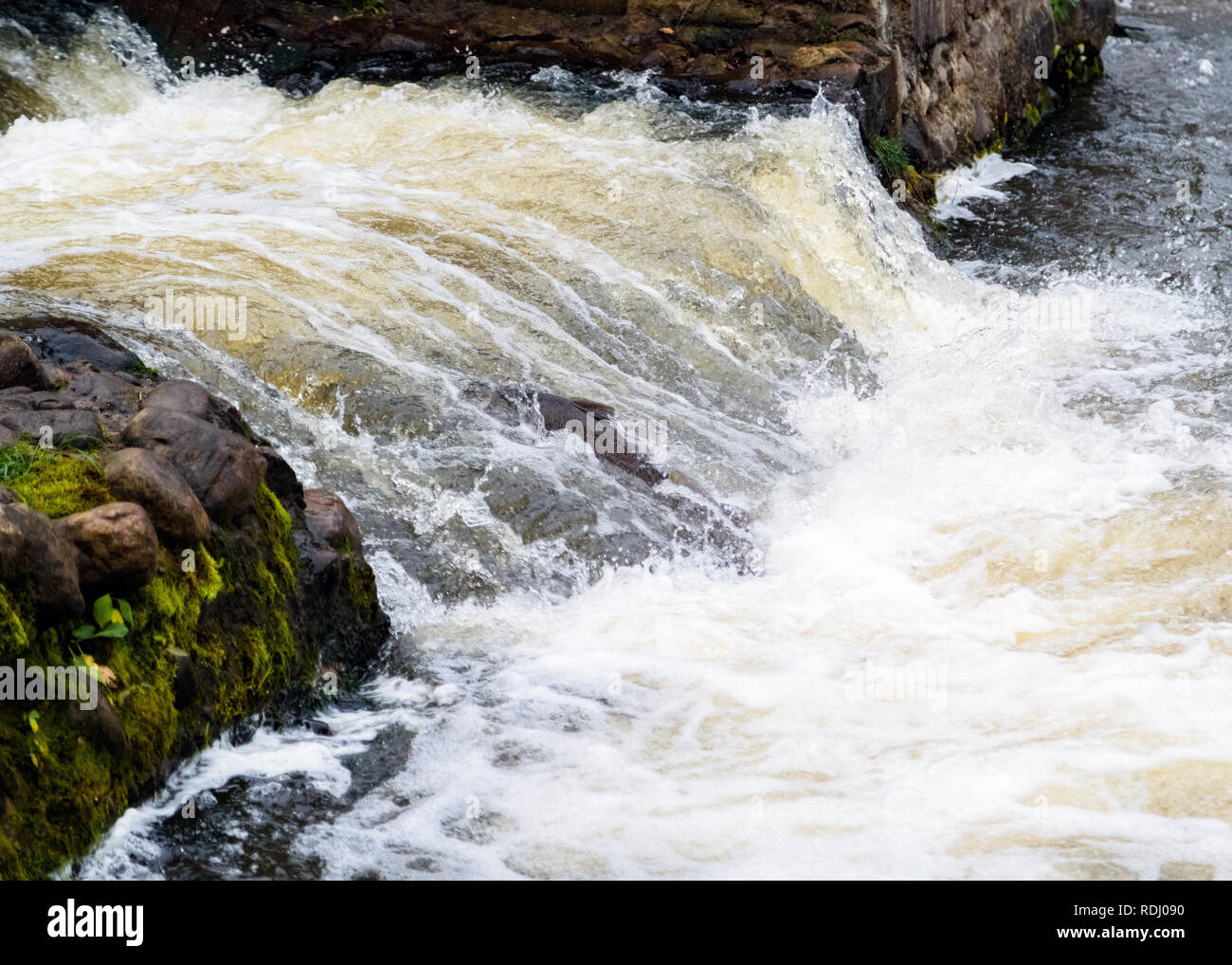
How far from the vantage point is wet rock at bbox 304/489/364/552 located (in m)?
4.73

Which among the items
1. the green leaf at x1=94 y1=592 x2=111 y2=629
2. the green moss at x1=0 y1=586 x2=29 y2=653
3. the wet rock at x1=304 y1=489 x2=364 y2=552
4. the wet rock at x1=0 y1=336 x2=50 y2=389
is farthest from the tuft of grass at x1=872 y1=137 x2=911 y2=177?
the green moss at x1=0 y1=586 x2=29 y2=653

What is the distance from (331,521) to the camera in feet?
15.7

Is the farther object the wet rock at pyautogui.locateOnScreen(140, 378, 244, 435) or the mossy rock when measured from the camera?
the wet rock at pyautogui.locateOnScreen(140, 378, 244, 435)

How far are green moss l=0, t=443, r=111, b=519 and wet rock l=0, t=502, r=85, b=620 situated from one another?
0.80ft

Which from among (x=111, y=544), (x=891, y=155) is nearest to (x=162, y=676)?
(x=111, y=544)

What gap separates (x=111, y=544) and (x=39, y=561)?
251mm

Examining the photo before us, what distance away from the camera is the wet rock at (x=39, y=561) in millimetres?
3398

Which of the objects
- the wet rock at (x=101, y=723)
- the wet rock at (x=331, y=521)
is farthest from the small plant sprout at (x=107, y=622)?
the wet rock at (x=331, y=521)

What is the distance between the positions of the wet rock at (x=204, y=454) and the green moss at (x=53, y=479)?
22 centimetres

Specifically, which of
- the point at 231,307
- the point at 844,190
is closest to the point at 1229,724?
the point at 231,307

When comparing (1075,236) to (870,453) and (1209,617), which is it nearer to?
(870,453)

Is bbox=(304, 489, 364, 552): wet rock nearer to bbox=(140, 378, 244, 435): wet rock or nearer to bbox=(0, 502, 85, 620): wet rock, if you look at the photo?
bbox=(140, 378, 244, 435): wet rock

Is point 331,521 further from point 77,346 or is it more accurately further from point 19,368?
point 77,346

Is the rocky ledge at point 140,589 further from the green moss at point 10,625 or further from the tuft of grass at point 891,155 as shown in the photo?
the tuft of grass at point 891,155
